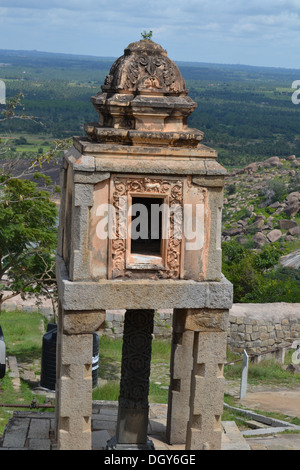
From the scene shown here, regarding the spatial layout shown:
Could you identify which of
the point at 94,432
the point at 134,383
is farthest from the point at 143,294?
the point at 94,432

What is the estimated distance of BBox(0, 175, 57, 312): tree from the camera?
539 inches

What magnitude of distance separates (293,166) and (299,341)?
3607 centimetres

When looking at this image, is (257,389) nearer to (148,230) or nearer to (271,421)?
(271,421)

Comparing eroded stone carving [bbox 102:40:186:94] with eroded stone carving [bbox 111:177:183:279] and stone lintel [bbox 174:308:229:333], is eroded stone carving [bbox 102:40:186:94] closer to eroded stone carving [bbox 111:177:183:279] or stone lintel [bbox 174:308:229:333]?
eroded stone carving [bbox 111:177:183:279]

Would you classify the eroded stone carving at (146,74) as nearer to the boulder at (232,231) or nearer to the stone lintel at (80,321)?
the stone lintel at (80,321)

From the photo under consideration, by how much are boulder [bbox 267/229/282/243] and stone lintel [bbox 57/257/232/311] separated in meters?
26.4

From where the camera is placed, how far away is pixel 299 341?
16812mm

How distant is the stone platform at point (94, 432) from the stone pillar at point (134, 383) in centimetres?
33

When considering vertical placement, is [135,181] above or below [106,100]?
below

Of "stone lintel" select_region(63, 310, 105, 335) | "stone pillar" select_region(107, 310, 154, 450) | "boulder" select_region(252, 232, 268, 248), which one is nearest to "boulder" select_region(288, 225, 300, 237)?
"boulder" select_region(252, 232, 268, 248)

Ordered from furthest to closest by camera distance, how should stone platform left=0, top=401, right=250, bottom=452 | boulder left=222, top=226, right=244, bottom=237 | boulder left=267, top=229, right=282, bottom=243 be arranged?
boulder left=222, top=226, right=244, bottom=237
boulder left=267, top=229, right=282, bottom=243
stone platform left=0, top=401, right=250, bottom=452

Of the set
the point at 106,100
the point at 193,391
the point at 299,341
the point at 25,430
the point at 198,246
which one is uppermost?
the point at 106,100

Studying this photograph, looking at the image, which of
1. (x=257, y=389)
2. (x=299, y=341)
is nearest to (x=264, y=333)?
(x=299, y=341)

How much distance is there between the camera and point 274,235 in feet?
111
